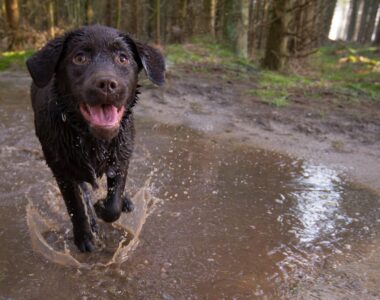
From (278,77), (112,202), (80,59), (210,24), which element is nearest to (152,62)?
(80,59)

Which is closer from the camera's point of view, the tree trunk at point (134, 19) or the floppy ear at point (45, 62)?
the floppy ear at point (45, 62)

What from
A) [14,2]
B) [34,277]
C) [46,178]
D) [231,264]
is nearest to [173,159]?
[46,178]

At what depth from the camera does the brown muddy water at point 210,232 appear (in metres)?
3.45

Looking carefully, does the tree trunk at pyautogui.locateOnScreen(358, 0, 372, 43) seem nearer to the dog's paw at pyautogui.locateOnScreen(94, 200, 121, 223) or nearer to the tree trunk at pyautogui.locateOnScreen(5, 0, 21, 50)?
the tree trunk at pyautogui.locateOnScreen(5, 0, 21, 50)

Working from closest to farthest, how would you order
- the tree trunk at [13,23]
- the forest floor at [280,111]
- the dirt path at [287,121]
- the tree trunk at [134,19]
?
the dirt path at [287,121] → the forest floor at [280,111] → the tree trunk at [13,23] → the tree trunk at [134,19]

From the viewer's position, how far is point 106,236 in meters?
4.25

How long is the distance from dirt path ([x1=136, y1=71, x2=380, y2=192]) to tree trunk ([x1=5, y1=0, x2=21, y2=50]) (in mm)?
6888

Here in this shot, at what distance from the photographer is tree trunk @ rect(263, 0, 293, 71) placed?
39.7ft

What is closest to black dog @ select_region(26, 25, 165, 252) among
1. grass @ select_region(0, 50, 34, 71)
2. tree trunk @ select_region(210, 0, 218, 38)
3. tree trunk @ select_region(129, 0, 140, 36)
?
grass @ select_region(0, 50, 34, 71)

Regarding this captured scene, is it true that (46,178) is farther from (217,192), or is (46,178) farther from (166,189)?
(217,192)

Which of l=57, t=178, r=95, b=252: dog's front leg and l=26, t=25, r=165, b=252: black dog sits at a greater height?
l=26, t=25, r=165, b=252: black dog

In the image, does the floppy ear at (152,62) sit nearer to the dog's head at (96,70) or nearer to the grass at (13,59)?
the dog's head at (96,70)

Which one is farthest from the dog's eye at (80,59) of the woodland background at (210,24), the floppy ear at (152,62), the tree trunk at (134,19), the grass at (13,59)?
the tree trunk at (134,19)

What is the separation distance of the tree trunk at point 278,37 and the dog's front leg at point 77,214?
973 cm
